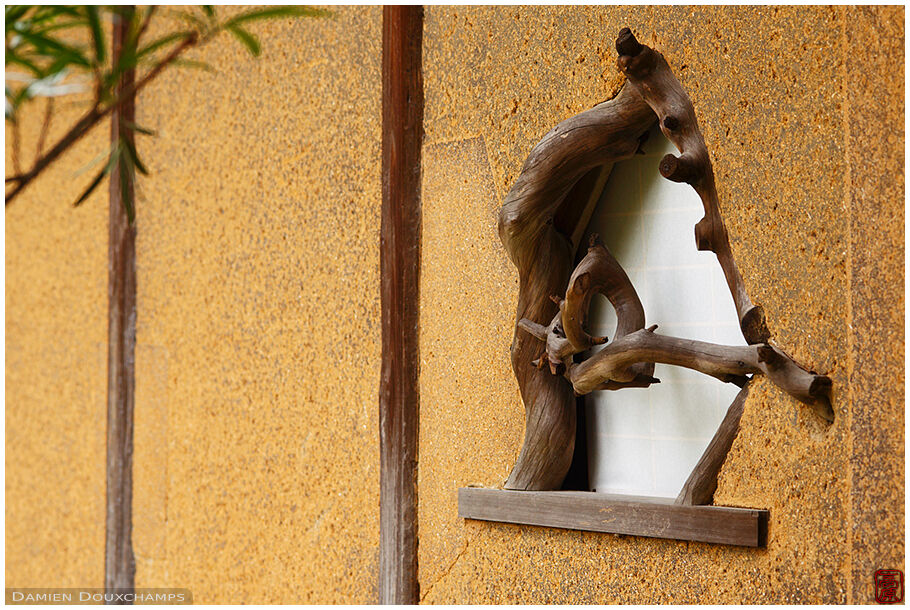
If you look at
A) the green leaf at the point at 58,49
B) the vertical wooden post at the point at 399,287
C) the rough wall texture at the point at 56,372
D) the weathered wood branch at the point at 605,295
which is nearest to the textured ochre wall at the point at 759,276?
the vertical wooden post at the point at 399,287

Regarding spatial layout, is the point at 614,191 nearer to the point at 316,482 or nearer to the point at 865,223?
the point at 865,223

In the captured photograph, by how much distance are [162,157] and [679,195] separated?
1.76 m

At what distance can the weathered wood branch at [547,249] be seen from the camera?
5.53ft

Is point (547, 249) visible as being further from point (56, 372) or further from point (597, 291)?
point (56, 372)

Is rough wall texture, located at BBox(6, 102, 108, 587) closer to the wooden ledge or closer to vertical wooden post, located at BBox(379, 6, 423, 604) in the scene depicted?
vertical wooden post, located at BBox(379, 6, 423, 604)

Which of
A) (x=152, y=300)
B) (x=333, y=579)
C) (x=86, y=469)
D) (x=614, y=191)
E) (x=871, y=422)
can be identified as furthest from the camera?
(x=86, y=469)

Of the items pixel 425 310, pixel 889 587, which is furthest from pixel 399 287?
pixel 889 587

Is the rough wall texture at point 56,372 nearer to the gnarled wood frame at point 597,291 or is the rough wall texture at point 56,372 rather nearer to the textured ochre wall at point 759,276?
the textured ochre wall at point 759,276

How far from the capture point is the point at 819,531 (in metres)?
1.39

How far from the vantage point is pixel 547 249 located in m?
1.79

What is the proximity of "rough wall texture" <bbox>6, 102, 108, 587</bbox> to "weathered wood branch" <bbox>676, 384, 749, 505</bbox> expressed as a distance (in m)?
2.06

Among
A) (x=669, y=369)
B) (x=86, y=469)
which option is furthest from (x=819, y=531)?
(x=86, y=469)

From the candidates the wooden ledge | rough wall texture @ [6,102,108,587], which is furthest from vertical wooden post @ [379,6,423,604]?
rough wall texture @ [6,102,108,587]

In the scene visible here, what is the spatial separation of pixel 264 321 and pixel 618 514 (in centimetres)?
116
